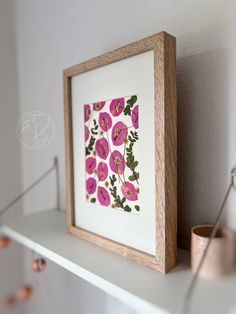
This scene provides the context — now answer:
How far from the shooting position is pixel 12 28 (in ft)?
2.35

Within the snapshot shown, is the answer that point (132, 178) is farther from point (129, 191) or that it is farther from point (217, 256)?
point (217, 256)

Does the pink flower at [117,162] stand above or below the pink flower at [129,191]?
above

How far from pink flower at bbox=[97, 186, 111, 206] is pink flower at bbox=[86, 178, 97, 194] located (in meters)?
0.02

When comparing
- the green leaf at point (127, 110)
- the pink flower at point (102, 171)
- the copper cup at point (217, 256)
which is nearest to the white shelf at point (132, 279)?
the copper cup at point (217, 256)

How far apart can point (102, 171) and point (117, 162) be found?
1.8 inches

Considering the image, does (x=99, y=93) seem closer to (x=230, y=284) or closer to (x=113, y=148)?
(x=113, y=148)

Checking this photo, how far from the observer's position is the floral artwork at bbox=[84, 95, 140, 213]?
40cm

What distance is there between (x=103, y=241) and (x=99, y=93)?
0.82ft

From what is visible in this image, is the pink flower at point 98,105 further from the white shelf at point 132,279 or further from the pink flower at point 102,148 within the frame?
the white shelf at point 132,279

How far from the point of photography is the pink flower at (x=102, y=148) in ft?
1.49

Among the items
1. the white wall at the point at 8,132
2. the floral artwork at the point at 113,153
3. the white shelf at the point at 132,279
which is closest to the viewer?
the white shelf at the point at 132,279

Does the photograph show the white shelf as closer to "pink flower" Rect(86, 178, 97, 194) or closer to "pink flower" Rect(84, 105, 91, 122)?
"pink flower" Rect(86, 178, 97, 194)

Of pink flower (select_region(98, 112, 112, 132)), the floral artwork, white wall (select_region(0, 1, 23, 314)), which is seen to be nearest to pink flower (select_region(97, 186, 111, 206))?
the floral artwork

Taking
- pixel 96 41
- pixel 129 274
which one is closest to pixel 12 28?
pixel 96 41
